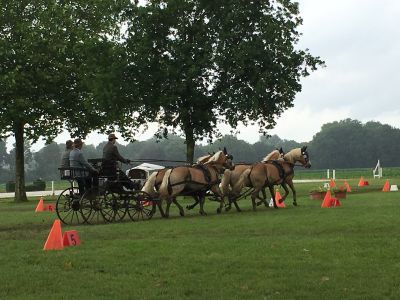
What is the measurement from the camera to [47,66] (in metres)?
31.1

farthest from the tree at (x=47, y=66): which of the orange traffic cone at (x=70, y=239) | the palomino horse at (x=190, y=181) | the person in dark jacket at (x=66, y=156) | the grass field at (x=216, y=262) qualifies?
the orange traffic cone at (x=70, y=239)

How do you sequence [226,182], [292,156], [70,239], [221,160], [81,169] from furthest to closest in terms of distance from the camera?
[292,156]
[226,182]
[221,160]
[81,169]
[70,239]

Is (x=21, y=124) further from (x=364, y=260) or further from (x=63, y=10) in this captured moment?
(x=364, y=260)

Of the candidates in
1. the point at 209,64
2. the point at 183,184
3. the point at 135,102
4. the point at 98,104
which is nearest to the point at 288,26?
the point at 209,64

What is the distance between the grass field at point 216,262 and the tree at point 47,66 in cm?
1782

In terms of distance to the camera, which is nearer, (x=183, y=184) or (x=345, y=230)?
(x=345, y=230)

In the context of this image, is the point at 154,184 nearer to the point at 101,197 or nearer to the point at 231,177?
the point at 101,197

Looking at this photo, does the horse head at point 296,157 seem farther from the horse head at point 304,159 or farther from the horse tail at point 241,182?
the horse tail at point 241,182

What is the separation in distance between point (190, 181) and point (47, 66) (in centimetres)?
1710

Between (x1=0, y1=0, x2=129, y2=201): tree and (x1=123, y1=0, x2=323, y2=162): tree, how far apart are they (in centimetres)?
239

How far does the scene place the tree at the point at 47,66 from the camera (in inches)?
1180

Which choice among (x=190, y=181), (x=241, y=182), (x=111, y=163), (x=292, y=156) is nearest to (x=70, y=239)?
(x=111, y=163)

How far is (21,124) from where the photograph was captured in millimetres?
32188

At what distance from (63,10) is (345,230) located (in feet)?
77.6
